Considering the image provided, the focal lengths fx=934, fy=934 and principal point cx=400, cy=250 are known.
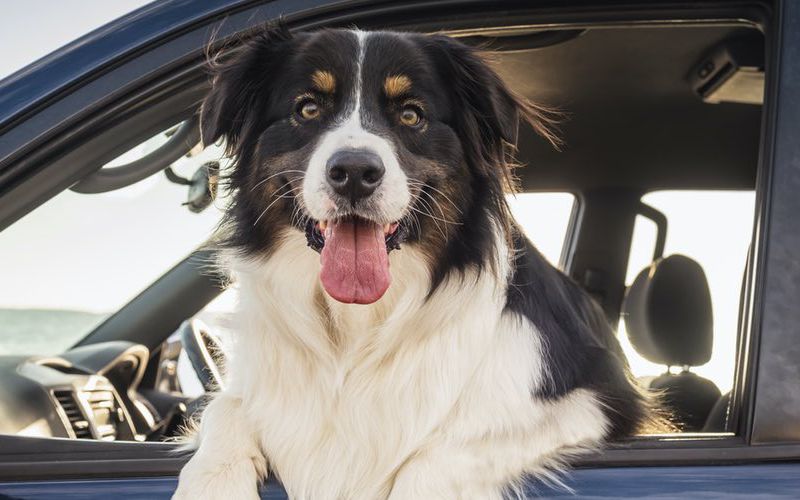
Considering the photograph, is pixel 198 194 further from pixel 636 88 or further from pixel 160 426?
pixel 636 88

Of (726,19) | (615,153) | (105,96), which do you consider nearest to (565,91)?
(615,153)

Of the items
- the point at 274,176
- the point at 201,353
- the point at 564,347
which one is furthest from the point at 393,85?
the point at 201,353

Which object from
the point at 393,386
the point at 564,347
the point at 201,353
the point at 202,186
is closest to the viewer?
the point at 393,386

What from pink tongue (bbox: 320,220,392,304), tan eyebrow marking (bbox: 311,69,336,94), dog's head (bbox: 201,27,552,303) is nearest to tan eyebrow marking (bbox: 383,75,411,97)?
dog's head (bbox: 201,27,552,303)

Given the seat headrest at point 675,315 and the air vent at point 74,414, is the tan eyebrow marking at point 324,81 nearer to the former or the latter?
the air vent at point 74,414

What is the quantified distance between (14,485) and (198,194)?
1.12 meters

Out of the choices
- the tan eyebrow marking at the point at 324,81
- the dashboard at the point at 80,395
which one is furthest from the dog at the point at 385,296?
the dashboard at the point at 80,395

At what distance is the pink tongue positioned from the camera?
184 cm

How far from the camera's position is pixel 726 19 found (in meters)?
1.81

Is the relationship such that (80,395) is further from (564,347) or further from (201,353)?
(564,347)

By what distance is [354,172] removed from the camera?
1896 mm

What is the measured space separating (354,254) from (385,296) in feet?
0.60

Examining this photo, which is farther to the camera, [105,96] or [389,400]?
[389,400]

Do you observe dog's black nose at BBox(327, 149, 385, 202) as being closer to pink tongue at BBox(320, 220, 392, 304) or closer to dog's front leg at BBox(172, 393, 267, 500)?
pink tongue at BBox(320, 220, 392, 304)
